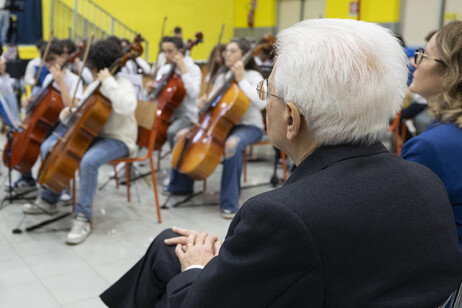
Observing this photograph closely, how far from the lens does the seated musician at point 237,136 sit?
3.31m

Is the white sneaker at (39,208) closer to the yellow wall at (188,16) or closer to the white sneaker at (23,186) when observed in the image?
the white sneaker at (23,186)

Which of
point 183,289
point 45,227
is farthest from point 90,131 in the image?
point 183,289

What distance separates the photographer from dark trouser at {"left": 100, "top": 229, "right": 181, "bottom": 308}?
129 cm

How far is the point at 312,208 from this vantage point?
800 millimetres

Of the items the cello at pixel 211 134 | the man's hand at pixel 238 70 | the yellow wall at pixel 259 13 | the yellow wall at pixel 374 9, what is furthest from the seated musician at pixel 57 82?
the yellow wall at pixel 259 13

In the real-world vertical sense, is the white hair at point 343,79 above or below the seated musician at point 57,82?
above

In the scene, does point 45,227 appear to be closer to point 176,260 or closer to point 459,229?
point 176,260

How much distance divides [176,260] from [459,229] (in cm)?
76

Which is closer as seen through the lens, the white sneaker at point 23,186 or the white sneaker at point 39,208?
the white sneaker at point 39,208

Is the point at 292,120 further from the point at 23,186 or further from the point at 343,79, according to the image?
the point at 23,186

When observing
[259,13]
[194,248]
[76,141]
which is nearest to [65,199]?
[76,141]

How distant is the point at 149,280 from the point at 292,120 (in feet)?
2.16

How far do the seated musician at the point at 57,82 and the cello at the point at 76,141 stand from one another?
31 cm

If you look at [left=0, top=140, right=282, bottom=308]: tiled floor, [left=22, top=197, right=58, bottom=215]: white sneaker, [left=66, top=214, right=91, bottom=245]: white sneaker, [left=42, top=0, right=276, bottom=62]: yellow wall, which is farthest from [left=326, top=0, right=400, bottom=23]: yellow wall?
[left=66, top=214, right=91, bottom=245]: white sneaker
